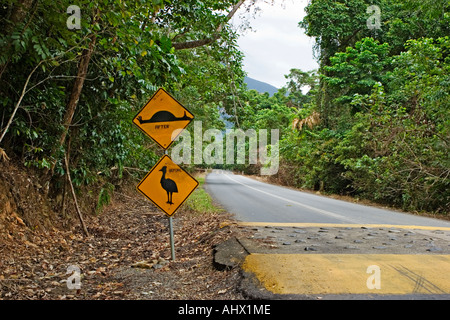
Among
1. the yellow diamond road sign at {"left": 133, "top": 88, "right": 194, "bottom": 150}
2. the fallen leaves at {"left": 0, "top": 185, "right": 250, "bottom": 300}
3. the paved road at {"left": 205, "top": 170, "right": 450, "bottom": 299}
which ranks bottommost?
the fallen leaves at {"left": 0, "top": 185, "right": 250, "bottom": 300}

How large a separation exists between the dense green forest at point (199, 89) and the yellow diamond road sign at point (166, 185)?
1605 millimetres

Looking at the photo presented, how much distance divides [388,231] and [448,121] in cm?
716

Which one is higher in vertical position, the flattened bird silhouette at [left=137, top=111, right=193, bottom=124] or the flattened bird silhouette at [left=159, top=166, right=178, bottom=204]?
the flattened bird silhouette at [left=137, top=111, right=193, bottom=124]

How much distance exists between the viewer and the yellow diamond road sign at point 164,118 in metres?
5.87

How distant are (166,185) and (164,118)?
1.11m

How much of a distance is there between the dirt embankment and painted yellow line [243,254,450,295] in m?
0.45

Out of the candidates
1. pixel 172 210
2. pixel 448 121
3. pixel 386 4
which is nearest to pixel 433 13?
pixel 448 121

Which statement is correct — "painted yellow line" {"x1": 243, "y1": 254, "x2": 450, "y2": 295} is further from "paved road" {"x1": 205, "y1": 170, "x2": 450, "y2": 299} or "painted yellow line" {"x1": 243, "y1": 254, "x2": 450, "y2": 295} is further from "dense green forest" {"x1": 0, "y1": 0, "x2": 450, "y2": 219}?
"dense green forest" {"x1": 0, "y1": 0, "x2": 450, "y2": 219}

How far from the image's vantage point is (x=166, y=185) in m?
5.93

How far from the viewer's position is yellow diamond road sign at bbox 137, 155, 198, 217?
5.89 m

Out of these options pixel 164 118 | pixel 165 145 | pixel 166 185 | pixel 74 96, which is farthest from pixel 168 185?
pixel 74 96

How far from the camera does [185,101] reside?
17.6 m

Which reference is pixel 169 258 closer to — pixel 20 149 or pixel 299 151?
pixel 20 149

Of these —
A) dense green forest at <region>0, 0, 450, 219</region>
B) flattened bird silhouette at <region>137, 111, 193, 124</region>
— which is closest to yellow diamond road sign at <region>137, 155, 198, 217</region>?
flattened bird silhouette at <region>137, 111, 193, 124</region>
